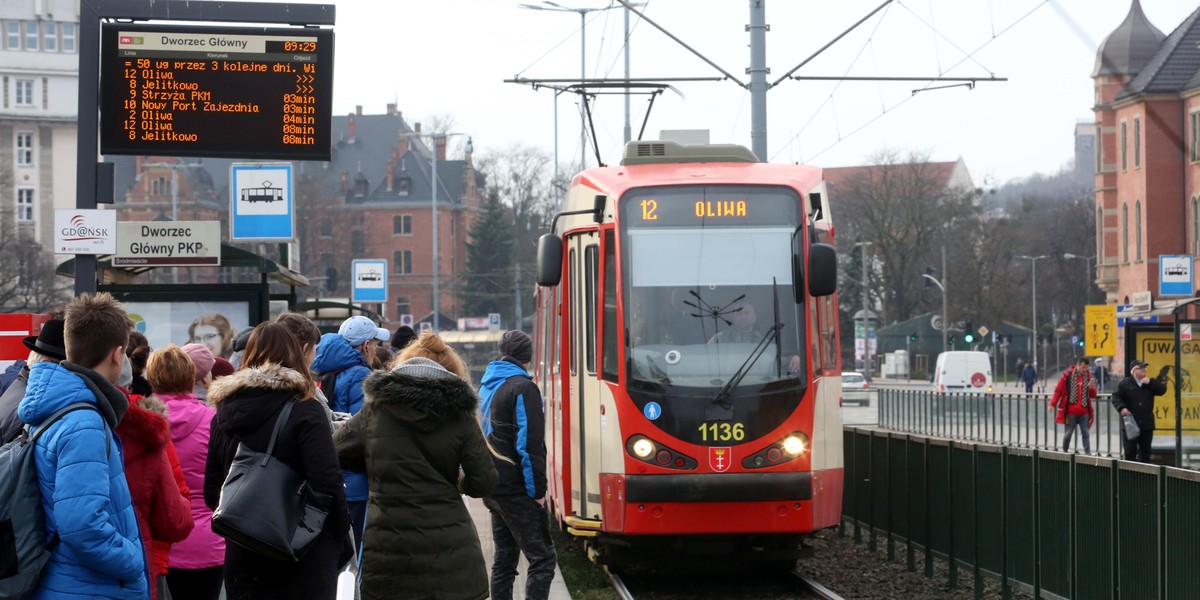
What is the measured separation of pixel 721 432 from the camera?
472 inches

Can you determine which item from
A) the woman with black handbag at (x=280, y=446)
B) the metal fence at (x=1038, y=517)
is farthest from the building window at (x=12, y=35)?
the woman with black handbag at (x=280, y=446)

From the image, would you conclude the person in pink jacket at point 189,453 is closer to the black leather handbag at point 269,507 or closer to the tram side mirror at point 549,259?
the black leather handbag at point 269,507

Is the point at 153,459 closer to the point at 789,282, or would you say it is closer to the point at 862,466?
the point at 789,282

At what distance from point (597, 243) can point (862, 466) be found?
4365 millimetres

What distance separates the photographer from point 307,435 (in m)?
6.09

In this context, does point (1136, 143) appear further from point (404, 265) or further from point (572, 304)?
point (572, 304)

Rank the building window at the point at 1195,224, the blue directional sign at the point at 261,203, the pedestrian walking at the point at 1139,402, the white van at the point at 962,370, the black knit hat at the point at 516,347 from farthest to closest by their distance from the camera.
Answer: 1. the building window at the point at 1195,224
2. the white van at the point at 962,370
3. the pedestrian walking at the point at 1139,402
4. the blue directional sign at the point at 261,203
5. the black knit hat at the point at 516,347

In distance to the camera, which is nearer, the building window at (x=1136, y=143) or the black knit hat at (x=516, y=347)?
the black knit hat at (x=516, y=347)

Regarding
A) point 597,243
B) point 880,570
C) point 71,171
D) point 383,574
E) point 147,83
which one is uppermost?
point 71,171

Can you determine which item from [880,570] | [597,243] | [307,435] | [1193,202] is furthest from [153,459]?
[1193,202]

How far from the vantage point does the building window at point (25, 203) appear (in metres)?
105

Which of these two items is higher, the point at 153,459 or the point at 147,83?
the point at 147,83

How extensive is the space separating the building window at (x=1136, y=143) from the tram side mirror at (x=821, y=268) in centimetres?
6217

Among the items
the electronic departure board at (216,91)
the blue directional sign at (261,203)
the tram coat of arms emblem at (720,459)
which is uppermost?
the electronic departure board at (216,91)
